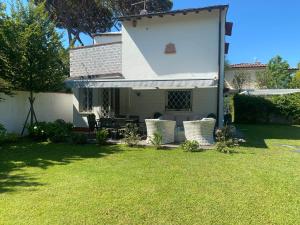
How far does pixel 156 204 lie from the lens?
10117 mm

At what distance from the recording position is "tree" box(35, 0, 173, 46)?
155ft

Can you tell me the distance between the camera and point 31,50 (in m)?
24.7

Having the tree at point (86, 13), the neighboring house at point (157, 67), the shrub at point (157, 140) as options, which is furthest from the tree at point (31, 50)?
the tree at point (86, 13)

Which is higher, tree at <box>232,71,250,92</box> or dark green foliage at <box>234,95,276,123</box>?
tree at <box>232,71,250,92</box>

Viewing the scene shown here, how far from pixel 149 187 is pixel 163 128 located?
9.77 m

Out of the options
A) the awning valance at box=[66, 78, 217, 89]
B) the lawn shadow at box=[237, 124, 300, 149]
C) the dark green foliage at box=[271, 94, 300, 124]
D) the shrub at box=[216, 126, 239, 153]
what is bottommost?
the lawn shadow at box=[237, 124, 300, 149]

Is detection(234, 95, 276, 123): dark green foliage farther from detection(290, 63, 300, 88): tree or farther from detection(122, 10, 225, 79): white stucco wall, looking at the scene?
detection(290, 63, 300, 88): tree

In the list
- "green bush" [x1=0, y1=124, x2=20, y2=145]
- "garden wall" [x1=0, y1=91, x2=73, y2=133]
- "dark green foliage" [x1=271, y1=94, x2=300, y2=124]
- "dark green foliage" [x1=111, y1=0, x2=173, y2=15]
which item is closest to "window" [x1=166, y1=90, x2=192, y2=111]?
"garden wall" [x1=0, y1=91, x2=73, y2=133]

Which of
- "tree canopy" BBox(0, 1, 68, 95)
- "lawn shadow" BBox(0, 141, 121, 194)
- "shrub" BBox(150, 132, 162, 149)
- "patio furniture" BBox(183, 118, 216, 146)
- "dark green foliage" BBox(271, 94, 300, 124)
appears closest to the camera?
"lawn shadow" BBox(0, 141, 121, 194)

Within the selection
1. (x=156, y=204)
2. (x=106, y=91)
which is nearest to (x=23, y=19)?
(x=106, y=91)

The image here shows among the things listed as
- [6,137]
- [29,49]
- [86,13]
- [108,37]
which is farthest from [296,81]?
[6,137]

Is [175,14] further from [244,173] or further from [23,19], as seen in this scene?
[244,173]

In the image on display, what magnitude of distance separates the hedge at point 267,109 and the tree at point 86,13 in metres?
23.8

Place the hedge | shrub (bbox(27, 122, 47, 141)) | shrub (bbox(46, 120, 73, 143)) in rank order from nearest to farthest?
shrub (bbox(46, 120, 73, 143))
shrub (bbox(27, 122, 47, 141))
the hedge
